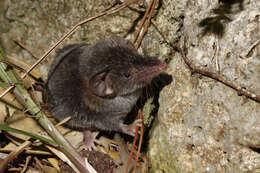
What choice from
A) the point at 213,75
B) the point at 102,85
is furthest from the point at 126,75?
the point at 213,75

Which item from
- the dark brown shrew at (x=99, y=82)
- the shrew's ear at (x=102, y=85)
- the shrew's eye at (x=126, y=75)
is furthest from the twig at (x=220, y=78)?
the shrew's ear at (x=102, y=85)

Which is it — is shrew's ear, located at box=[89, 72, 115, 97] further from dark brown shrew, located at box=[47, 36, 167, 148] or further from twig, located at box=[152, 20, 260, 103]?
twig, located at box=[152, 20, 260, 103]

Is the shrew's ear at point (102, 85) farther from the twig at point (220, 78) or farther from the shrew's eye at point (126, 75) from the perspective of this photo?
the twig at point (220, 78)

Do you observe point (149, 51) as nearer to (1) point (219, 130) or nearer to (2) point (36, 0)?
(1) point (219, 130)

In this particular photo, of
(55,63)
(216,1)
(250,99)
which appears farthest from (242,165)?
(55,63)

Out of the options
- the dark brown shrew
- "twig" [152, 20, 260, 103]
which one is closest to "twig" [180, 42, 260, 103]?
"twig" [152, 20, 260, 103]

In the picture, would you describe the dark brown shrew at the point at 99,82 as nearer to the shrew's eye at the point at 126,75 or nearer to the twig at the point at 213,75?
the shrew's eye at the point at 126,75

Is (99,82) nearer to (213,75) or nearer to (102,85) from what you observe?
(102,85)

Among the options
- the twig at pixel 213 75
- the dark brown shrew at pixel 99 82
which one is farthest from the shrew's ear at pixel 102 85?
the twig at pixel 213 75

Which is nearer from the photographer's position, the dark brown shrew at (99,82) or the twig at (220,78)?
the twig at (220,78)
